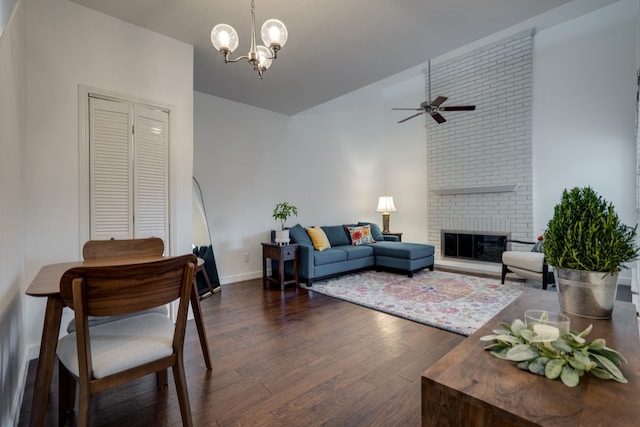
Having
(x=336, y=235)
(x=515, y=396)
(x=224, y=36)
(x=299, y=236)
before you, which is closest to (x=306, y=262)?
(x=299, y=236)

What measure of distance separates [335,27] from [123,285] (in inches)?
101

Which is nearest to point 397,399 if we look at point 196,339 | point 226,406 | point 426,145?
point 226,406

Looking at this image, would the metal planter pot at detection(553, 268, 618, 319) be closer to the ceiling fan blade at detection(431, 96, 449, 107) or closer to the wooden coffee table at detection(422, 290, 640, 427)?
the wooden coffee table at detection(422, 290, 640, 427)

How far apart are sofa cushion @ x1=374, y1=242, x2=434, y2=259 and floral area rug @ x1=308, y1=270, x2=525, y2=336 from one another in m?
0.32

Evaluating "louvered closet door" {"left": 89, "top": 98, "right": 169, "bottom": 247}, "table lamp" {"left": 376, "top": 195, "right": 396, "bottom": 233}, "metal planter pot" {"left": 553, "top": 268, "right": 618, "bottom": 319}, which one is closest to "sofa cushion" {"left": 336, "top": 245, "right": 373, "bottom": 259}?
"table lamp" {"left": 376, "top": 195, "right": 396, "bottom": 233}

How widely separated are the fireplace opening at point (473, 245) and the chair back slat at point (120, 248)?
500 cm

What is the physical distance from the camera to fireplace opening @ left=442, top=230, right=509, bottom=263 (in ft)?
16.5

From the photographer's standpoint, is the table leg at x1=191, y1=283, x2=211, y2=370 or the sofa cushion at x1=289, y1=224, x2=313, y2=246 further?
the sofa cushion at x1=289, y1=224, x2=313, y2=246

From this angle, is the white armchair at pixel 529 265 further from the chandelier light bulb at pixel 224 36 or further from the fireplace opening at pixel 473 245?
the chandelier light bulb at pixel 224 36

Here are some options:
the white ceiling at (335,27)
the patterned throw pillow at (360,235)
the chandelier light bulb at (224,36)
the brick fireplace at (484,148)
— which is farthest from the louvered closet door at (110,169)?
the brick fireplace at (484,148)

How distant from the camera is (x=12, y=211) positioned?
1.61m

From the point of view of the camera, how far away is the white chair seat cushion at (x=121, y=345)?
48.1 inches

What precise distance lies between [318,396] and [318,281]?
2672 mm

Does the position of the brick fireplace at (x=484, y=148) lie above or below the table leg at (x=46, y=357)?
above
